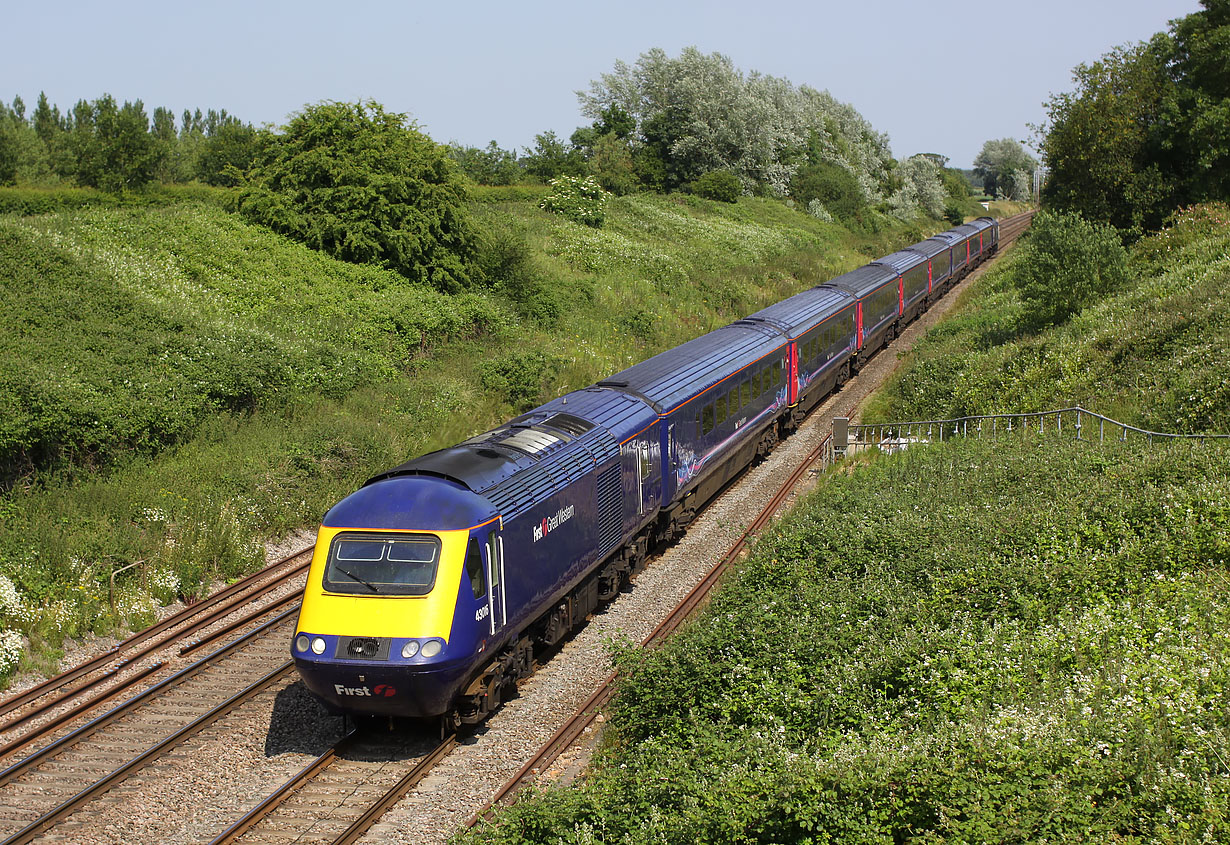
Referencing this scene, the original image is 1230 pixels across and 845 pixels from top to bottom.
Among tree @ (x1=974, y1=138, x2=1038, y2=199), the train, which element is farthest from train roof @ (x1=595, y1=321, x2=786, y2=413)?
tree @ (x1=974, y1=138, x2=1038, y2=199)

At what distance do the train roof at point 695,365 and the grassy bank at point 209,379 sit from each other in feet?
19.2

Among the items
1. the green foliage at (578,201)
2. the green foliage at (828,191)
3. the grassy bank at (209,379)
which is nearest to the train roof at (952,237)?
the green foliage at (828,191)

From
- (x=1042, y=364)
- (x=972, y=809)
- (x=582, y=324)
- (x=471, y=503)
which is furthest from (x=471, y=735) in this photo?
(x=582, y=324)

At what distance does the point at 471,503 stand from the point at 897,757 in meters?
5.28

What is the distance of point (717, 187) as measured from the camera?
58781 millimetres

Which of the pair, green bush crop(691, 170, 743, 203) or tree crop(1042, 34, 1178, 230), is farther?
green bush crop(691, 170, 743, 203)

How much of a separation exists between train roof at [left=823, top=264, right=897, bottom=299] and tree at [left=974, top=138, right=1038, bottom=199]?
85584 mm

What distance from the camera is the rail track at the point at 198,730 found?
9.37 m

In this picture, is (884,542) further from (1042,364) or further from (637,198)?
(637,198)

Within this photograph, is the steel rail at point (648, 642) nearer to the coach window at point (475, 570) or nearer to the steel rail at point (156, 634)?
the coach window at point (475, 570)

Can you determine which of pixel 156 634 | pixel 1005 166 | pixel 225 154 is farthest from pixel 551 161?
pixel 1005 166

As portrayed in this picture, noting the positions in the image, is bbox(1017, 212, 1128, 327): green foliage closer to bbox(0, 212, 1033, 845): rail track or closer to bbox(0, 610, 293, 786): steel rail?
bbox(0, 212, 1033, 845): rail track

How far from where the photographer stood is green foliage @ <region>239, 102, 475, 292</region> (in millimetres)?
29016

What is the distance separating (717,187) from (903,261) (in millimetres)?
22055
